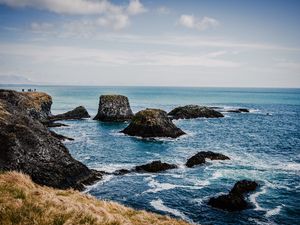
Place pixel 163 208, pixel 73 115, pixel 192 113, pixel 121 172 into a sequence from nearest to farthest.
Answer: pixel 163 208 → pixel 121 172 → pixel 73 115 → pixel 192 113

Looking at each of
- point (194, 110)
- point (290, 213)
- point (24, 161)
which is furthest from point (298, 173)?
point (194, 110)

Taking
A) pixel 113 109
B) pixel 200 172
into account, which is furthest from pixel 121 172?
pixel 113 109

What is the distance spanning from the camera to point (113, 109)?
335 ft

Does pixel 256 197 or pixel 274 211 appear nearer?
pixel 274 211

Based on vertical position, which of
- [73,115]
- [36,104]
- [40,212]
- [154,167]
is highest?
[40,212]

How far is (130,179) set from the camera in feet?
131

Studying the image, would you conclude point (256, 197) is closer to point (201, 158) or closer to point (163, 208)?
point (163, 208)

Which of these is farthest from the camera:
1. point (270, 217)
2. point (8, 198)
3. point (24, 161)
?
point (24, 161)

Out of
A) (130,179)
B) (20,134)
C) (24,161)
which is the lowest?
(130,179)

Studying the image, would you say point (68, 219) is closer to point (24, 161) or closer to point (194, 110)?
point (24, 161)

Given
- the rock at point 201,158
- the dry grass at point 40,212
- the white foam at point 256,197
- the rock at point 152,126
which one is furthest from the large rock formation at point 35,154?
the rock at point 152,126

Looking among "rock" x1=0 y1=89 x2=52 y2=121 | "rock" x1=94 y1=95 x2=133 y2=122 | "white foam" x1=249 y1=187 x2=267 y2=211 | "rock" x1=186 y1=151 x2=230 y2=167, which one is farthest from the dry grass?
"rock" x1=94 y1=95 x2=133 y2=122

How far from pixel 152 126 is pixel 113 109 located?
31.5 m

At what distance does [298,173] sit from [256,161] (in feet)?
26.4
